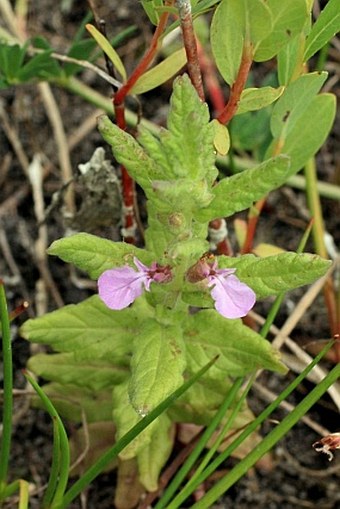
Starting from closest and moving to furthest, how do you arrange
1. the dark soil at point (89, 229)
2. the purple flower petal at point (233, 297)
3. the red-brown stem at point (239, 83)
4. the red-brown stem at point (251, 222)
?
the purple flower petal at point (233, 297) < the red-brown stem at point (239, 83) < the red-brown stem at point (251, 222) < the dark soil at point (89, 229)

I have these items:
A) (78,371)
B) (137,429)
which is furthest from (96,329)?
(137,429)

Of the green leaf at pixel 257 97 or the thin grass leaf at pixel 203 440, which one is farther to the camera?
the thin grass leaf at pixel 203 440

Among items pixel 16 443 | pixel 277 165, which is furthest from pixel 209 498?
pixel 16 443

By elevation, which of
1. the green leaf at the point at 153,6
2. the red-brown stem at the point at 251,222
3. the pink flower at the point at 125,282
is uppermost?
the green leaf at the point at 153,6

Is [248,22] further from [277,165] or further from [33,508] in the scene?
[33,508]

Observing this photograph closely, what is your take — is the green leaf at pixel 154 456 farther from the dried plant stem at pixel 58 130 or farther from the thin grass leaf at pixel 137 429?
the dried plant stem at pixel 58 130

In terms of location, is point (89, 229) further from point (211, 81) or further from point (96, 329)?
point (211, 81)

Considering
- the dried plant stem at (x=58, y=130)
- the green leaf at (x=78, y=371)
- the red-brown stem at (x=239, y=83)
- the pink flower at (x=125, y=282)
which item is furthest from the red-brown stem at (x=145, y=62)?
the dried plant stem at (x=58, y=130)
